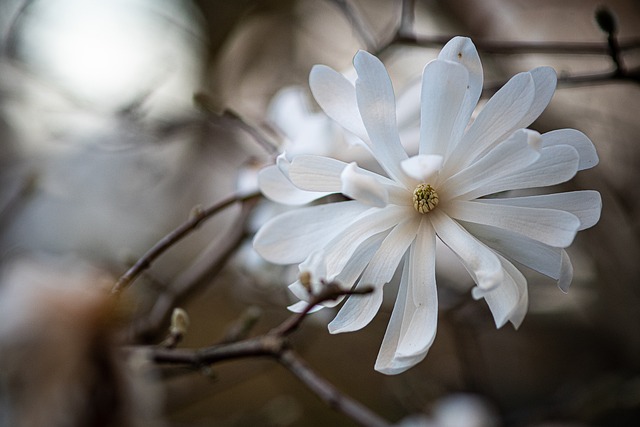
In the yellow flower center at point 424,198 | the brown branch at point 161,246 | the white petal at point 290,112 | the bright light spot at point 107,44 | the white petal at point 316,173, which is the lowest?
the yellow flower center at point 424,198

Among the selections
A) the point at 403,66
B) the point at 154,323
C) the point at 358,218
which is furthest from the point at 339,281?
the point at 403,66

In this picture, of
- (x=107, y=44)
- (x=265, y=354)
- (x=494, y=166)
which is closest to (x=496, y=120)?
(x=494, y=166)

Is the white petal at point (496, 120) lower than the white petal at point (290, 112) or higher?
lower

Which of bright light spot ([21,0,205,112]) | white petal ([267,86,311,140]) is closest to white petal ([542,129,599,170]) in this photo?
white petal ([267,86,311,140])

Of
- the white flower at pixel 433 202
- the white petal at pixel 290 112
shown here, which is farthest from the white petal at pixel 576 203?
the white petal at pixel 290 112

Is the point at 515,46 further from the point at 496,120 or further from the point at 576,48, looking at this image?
the point at 496,120

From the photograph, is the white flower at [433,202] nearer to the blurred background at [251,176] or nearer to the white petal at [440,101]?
the white petal at [440,101]

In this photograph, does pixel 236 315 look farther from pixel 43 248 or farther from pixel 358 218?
pixel 358 218
